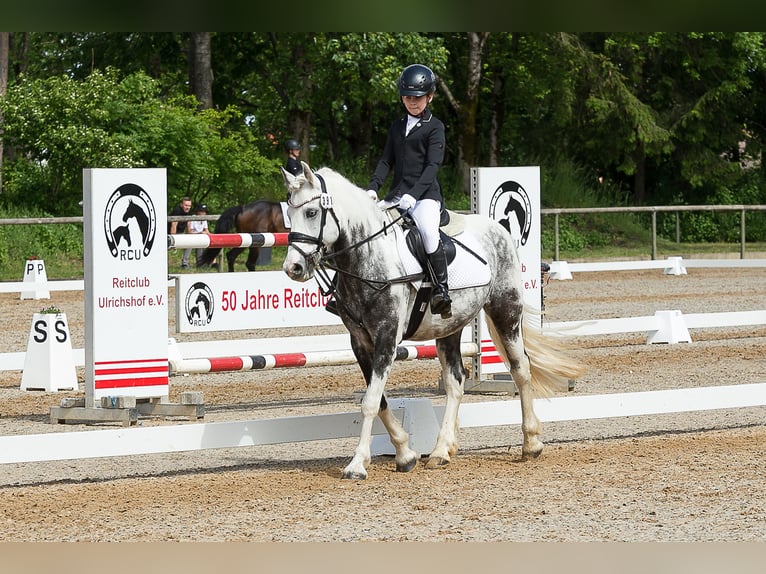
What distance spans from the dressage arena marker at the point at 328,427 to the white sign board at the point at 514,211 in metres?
2.29

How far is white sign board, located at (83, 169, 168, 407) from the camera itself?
9.20m

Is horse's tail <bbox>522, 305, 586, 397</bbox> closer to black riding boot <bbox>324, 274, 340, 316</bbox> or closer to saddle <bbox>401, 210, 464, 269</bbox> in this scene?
saddle <bbox>401, 210, 464, 269</bbox>

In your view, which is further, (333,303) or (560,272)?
(560,272)

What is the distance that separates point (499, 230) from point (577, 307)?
10.5 metres

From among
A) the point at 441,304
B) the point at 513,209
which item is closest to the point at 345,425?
the point at 441,304

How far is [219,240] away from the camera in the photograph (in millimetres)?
9938

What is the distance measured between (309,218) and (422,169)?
2.98 ft

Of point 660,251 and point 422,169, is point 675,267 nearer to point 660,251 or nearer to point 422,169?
point 660,251

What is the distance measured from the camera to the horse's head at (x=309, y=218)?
22.6ft

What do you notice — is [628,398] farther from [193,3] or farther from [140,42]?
[140,42]

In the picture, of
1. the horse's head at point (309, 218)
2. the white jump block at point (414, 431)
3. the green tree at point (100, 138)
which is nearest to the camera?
the horse's head at point (309, 218)

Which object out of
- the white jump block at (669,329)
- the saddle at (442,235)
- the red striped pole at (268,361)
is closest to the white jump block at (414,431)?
the saddle at (442,235)

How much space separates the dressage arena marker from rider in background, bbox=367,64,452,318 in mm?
951

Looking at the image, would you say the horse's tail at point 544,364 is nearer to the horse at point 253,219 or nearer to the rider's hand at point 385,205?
the rider's hand at point 385,205
